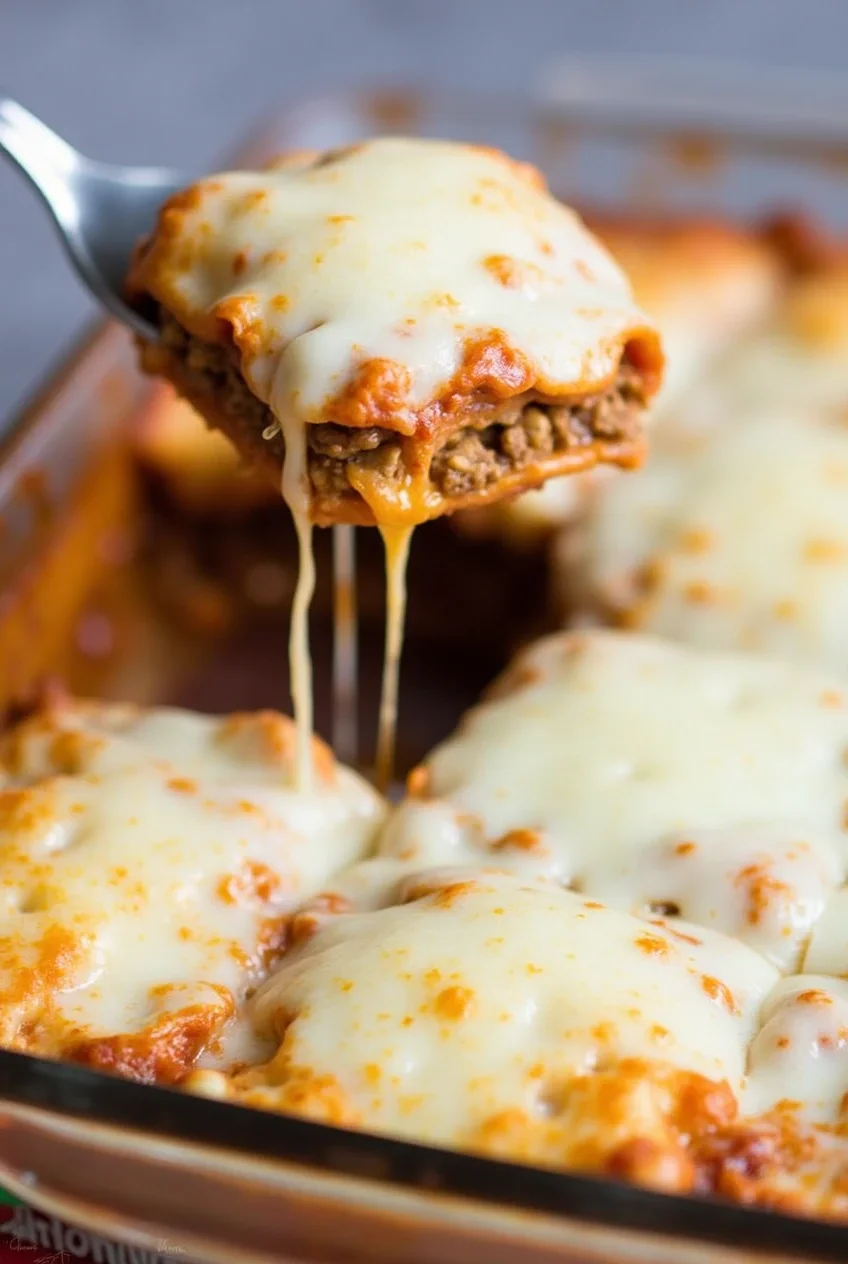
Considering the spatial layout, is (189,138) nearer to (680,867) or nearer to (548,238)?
(548,238)

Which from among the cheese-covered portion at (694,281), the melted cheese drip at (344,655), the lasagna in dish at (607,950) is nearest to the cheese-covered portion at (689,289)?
the cheese-covered portion at (694,281)

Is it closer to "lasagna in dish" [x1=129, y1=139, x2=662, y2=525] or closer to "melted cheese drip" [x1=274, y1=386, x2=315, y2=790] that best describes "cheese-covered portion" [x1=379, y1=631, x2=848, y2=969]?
"melted cheese drip" [x1=274, y1=386, x2=315, y2=790]

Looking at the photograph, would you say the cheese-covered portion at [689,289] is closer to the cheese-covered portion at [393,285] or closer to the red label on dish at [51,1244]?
the cheese-covered portion at [393,285]

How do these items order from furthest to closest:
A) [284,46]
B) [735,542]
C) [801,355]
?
[284,46], [801,355], [735,542]

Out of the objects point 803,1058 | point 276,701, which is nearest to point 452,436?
point 803,1058

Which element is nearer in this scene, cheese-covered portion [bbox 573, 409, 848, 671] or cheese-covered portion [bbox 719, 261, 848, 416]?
cheese-covered portion [bbox 573, 409, 848, 671]

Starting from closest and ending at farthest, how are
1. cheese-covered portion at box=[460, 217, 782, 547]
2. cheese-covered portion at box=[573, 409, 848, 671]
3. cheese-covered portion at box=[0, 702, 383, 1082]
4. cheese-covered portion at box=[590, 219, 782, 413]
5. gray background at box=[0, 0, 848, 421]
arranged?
1. cheese-covered portion at box=[0, 702, 383, 1082]
2. cheese-covered portion at box=[573, 409, 848, 671]
3. cheese-covered portion at box=[460, 217, 782, 547]
4. cheese-covered portion at box=[590, 219, 782, 413]
5. gray background at box=[0, 0, 848, 421]

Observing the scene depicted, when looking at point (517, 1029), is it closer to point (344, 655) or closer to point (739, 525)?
point (739, 525)

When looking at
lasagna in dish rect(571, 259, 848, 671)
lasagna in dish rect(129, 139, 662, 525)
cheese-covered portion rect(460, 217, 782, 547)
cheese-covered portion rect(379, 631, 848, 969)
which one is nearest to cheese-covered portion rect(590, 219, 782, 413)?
cheese-covered portion rect(460, 217, 782, 547)
